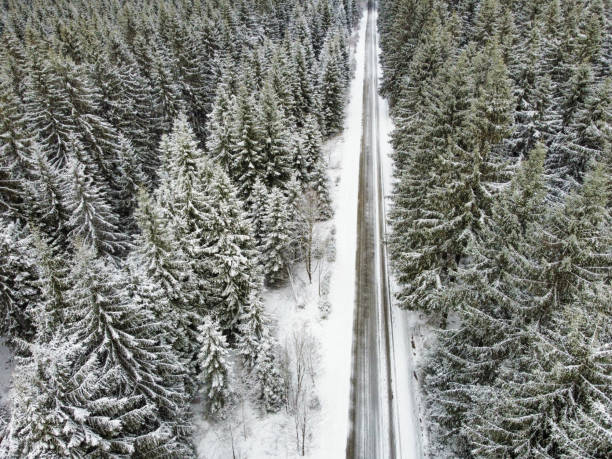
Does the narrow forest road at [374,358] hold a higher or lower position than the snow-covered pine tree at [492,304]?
lower

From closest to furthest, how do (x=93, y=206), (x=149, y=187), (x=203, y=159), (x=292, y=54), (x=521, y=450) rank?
(x=521, y=450), (x=93, y=206), (x=203, y=159), (x=149, y=187), (x=292, y=54)

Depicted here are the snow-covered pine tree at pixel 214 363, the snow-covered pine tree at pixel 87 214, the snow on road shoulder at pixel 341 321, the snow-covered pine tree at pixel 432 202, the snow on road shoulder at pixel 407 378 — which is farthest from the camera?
the snow-covered pine tree at pixel 87 214

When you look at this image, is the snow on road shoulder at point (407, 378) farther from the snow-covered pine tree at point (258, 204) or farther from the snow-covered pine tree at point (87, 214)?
the snow-covered pine tree at point (87, 214)

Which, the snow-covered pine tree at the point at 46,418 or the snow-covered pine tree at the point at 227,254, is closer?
the snow-covered pine tree at the point at 46,418

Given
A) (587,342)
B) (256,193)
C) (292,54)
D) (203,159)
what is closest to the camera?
(587,342)

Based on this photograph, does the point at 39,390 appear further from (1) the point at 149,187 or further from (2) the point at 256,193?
(1) the point at 149,187

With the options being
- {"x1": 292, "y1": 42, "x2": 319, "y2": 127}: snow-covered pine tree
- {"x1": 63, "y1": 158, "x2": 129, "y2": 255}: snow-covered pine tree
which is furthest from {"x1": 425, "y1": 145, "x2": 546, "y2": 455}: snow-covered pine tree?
{"x1": 292, "y1": 42, "x2": 319, "y2": 127}: snow-covered pine tree

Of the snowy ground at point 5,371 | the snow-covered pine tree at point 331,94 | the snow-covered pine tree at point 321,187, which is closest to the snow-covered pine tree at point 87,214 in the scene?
the snowy ground at point 5,371

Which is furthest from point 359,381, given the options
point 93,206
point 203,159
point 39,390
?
point 93,206
